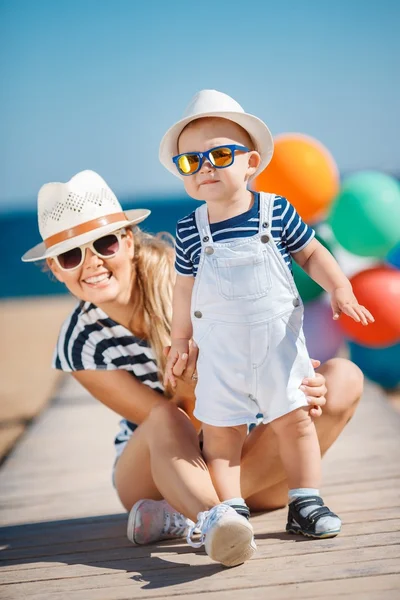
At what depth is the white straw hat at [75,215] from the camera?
2768 millimetres

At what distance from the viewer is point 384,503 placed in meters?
2.85

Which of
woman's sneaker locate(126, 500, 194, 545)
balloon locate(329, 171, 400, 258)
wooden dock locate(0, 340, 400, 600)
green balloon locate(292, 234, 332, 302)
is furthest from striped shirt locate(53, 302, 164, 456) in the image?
balloon locate(329, 171, 400, 258)

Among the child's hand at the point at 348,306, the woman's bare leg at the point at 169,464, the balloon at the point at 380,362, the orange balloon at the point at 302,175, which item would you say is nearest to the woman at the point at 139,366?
the woman's bare leg at the point at 169,464

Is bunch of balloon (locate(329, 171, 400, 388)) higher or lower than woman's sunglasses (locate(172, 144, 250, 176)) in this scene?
lower

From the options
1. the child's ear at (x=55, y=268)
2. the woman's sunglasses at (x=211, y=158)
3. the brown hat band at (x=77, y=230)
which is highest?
the woman's sunglasses at (x=211, y=158)

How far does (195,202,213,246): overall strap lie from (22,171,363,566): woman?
0.42 metres

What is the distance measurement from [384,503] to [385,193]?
201 centimetres

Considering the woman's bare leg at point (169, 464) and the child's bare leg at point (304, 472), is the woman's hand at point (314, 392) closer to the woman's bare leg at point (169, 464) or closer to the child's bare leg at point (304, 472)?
the child's bare leg at point (304, 472)

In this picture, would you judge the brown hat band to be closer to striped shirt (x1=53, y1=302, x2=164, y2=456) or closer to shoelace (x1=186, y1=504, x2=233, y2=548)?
striped shirt (x1=53, y1=302, x2=164, y2=456)

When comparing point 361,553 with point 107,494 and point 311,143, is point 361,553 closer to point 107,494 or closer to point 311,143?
point 107,494

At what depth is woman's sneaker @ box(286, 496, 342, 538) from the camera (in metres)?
2.43

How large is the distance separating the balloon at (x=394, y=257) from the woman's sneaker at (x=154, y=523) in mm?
2303

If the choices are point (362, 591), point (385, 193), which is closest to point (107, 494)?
point (362, 591)

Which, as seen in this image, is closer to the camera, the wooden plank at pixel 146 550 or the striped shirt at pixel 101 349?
the wooden plank at pixel 146 550
